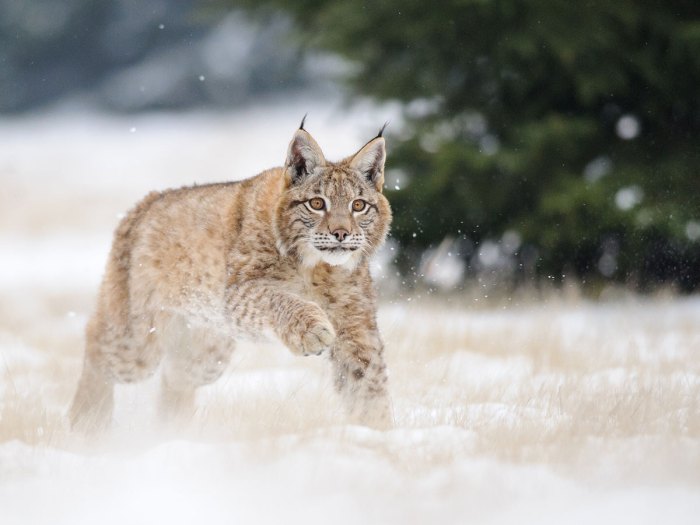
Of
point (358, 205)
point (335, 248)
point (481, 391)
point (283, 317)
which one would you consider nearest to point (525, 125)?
point (481, 391)

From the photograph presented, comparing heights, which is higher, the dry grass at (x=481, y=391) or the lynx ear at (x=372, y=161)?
the lynx ear at (x=372, y=161)

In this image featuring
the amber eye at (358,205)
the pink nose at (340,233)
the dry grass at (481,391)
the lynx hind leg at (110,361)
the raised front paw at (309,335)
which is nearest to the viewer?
the dry grass at (481,391)

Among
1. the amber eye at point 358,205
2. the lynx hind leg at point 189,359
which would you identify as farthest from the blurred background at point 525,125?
the amber eye at point 358,205

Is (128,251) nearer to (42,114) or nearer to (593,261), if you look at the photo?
(593,261)

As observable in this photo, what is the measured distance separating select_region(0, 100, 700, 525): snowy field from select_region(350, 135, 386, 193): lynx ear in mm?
1092

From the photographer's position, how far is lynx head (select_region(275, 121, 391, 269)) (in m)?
4.91

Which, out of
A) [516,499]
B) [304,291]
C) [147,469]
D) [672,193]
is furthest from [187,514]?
[672,193]

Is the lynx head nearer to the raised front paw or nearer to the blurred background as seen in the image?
the raised front paw

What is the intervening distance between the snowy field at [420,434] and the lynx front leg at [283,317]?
0.38 metres

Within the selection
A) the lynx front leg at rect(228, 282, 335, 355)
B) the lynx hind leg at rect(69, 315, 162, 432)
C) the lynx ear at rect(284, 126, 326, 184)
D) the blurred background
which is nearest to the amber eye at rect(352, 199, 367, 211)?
the lynx ear at rect(284, 126, 326, 184)

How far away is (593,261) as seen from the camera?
9.89 metres

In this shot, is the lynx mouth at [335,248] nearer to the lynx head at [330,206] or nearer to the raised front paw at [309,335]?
the lynx head at [330,206]

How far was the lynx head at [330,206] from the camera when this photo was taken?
4914 millimetres

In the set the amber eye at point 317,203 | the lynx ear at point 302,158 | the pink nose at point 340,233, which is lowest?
the pink nose at point 340,233
